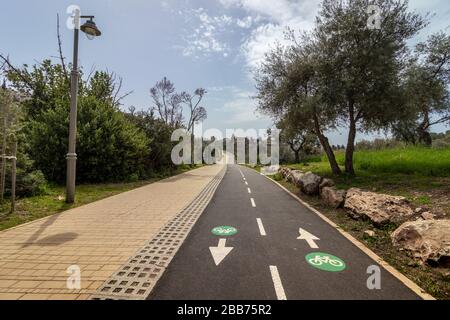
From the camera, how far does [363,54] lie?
42.5 feet

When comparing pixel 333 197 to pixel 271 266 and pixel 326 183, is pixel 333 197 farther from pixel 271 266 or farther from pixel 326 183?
pixel 271 266

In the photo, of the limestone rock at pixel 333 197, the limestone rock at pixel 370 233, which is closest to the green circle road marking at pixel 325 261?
the limestone rock at pixel 370 233

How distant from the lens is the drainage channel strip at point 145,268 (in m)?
3.56

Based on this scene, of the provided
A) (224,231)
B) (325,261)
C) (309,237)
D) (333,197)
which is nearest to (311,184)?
(333,197)

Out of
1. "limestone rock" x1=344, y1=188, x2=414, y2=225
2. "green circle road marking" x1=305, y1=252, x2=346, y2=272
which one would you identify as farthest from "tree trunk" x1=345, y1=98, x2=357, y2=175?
"green circle road marking" x1=305, y1=252, x2=346, y2=272

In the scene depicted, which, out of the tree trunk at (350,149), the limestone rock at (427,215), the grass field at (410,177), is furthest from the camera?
the tree trunk at (350,149)

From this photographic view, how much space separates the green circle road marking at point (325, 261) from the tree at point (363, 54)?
10627 millimetres

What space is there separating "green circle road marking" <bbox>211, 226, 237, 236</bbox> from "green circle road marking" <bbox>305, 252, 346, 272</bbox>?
210 centimetres

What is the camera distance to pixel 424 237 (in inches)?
196

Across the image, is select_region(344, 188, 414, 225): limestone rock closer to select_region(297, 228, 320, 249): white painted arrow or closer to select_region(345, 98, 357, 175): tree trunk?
select_region(297, 228, 320, 249): white painted arrow

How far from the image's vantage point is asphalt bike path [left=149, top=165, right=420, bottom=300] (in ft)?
12.1

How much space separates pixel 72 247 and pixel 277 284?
14.1ft

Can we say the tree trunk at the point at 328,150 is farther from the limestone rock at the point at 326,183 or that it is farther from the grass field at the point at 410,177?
the limestone rock at the point at 326,183
